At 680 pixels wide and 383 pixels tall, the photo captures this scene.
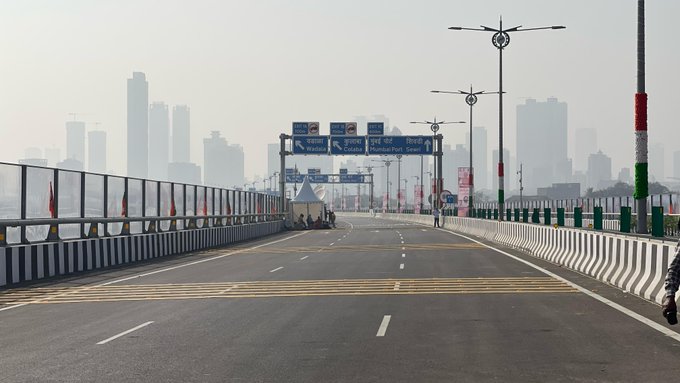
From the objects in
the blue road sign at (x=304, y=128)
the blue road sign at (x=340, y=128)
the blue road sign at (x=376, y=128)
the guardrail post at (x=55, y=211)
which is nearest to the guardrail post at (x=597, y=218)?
the guardrail post at (x=55, y=211)

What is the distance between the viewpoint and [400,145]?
258ft

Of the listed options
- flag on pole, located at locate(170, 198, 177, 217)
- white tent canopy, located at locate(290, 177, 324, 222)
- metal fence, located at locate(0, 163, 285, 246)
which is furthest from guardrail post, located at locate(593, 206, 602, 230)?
white tent canopy, located at locate(290, 177, 324, 222)

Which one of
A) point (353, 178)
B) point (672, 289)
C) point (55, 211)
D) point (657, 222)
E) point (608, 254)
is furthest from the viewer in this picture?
point (353, 178)

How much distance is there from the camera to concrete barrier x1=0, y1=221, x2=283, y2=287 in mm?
22719

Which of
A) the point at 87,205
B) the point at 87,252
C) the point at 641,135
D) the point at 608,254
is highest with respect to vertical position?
the point at 641,135

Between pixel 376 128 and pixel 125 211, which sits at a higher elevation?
pixel 376 128

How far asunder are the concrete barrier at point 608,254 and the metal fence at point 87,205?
43.5ft

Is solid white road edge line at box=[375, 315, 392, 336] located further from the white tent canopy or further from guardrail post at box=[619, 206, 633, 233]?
the white tent canopy

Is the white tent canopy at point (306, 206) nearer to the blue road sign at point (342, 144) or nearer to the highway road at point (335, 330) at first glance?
the blue road sign at point (342, 144)

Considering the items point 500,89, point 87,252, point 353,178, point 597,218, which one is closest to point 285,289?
point 87,252

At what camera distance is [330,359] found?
10.8 metres

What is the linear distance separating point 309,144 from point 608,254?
56.5 m

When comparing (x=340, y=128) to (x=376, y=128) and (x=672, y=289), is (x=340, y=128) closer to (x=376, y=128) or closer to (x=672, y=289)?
(x=376, y=128)

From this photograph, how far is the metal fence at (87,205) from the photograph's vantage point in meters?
23.5
